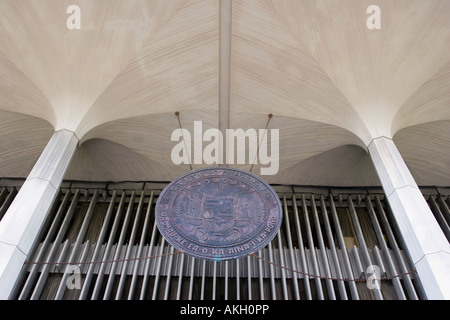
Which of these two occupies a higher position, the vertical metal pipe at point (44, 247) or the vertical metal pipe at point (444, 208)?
the vertical metal pipe at point (444, 208)

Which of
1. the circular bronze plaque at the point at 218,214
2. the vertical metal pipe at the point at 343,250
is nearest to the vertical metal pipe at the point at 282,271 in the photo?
the vertical metal pipe at the point at 343,250

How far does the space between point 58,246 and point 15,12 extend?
518cm

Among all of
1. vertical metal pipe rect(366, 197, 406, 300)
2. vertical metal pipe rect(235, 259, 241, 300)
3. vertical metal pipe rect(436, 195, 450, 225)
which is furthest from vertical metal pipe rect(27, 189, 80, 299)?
vertical metal pipe rect(436, 195, 450, 225)

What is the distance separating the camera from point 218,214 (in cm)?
681

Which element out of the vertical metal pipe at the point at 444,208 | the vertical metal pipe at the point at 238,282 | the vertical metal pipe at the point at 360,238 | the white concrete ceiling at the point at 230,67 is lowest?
the vertical metal pipe at the point at 238,282

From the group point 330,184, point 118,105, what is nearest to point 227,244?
point 118,105

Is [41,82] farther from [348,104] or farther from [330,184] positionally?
[330,184]

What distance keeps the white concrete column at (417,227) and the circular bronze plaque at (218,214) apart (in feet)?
6.87

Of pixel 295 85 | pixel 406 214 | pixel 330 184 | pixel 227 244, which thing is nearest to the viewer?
pixel 227 244

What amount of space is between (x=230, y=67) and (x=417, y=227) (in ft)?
17.1

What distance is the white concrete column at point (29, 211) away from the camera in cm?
612

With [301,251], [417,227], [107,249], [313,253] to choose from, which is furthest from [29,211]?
[417,227]

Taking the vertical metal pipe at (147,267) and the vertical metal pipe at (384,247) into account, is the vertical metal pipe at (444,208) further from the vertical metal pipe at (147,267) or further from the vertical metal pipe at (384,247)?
the vertical metal pipe at (147,267)

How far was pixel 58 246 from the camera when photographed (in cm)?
938
